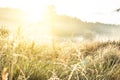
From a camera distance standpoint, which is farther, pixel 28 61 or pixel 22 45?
pixel 22 45

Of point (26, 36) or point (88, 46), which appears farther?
point (88, 46)

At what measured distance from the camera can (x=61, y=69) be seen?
223 inches

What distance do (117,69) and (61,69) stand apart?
1310 millimetres

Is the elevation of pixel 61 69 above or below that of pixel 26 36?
below

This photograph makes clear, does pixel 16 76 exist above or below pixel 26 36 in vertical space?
below

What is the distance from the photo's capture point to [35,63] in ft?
17.9

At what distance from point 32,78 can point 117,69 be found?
1.94 m

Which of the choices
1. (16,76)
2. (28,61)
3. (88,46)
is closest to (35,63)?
(28,61)

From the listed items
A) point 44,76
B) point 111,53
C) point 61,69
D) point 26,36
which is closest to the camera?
point 44,76

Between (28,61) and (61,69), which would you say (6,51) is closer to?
(28,61)

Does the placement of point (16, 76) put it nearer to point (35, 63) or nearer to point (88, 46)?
point (35, 63)

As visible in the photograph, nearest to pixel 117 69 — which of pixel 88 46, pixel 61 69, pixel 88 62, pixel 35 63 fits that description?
pixel 88 62

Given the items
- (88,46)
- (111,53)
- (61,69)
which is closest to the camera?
(61,69)

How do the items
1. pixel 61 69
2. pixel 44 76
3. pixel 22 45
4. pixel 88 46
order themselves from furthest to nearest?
pixel 88 46 → pixel 22 45 → pixel 61 69 → pixel 44 76
